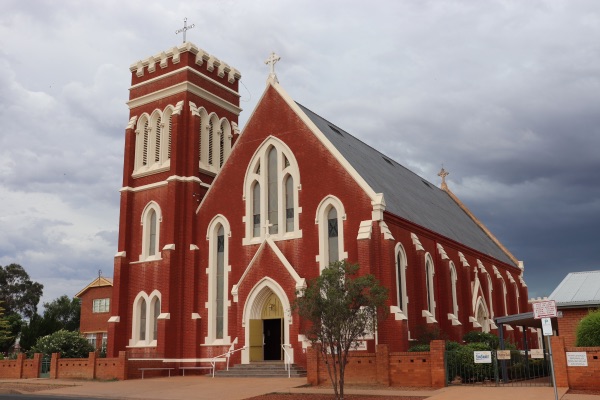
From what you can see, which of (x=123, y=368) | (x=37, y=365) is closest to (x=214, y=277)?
(x=123, y=368)

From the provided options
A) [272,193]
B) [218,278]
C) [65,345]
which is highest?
[272,193]

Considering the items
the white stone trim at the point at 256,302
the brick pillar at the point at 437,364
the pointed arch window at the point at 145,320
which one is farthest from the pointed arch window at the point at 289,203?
the brick pillar at the point at 437,364

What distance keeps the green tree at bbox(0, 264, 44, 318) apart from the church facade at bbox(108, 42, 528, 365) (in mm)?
61174

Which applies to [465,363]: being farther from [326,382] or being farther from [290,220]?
[290,220]

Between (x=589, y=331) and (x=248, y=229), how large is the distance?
1776 centimetres

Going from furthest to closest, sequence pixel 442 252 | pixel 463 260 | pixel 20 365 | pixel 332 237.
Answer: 1. pixel 463 260
2. pixel 442 252
3. pixel 20 365
4. pixel 332 237

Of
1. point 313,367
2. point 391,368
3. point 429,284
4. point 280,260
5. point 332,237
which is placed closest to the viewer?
point 391,368

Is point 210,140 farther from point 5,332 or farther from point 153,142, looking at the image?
point 5,332

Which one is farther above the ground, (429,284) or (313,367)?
(429,284)

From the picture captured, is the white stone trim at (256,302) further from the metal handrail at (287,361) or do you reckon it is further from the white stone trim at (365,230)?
the white stone trim at (365,230)

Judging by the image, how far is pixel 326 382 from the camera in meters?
25.0

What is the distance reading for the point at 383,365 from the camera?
23.8 m

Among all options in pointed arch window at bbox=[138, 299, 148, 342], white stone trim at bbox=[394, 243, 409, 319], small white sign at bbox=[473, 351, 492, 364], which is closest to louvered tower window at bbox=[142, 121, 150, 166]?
pointed arch window at bbox=[138, 299, 148, 342]

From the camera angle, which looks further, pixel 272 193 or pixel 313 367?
pixel 272 193
